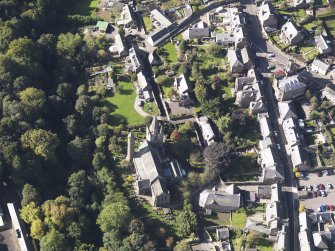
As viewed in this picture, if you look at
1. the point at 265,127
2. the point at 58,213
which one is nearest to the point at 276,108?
the point at 265,127

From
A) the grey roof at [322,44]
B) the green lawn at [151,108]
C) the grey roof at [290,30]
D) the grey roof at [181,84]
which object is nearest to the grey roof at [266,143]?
the grey roof at [181,84]

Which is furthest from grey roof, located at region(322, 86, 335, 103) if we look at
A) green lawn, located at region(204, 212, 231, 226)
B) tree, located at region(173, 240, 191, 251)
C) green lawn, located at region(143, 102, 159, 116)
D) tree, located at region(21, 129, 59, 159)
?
tree, located at region(21, 129, 59, 159)

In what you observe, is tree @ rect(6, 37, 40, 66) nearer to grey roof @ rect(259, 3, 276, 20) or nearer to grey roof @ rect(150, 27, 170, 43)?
grey roof @ rect(150, 27, 170, 43)

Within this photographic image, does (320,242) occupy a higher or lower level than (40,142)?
lower

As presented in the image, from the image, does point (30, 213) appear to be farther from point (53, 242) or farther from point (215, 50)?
point (215, 50)

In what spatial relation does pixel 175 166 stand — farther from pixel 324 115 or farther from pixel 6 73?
pixel 6 73

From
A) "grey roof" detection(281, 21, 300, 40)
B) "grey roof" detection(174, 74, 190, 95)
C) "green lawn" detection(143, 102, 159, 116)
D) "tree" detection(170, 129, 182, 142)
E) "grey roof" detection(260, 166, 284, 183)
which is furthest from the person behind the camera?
"grey roof" detection(281, 21, 300, 40)
